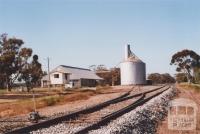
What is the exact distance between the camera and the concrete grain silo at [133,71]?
9544 centimetres

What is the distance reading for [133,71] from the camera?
96.4 meters

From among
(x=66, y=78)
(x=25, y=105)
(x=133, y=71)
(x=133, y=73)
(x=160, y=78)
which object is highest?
(x=133, y=71)

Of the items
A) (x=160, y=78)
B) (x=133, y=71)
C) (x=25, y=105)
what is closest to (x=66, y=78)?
(x=133, y=71)

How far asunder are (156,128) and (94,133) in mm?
2337

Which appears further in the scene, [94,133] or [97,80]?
[97,80]

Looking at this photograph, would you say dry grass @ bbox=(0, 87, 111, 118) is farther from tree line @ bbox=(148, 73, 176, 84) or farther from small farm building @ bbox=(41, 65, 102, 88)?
tree line @ bbox=(148, 73, 176, 84)

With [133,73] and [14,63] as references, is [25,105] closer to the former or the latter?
[14,63]

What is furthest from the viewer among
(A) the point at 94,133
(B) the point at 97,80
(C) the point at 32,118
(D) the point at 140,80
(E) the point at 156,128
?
(B) the point at 97,80

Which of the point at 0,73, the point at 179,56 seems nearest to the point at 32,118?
→ the point at 0,73

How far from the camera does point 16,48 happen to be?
250ft

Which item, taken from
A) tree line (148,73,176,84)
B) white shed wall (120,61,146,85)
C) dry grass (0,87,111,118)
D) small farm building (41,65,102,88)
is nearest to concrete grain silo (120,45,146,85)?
white shed wall (120,61,146,85)

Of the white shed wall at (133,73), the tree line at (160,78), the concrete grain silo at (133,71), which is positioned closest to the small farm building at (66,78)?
the concrete grain silo at (133,71)

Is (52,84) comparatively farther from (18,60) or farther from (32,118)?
(32,118)

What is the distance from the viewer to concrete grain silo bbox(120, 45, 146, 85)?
95.4 m
